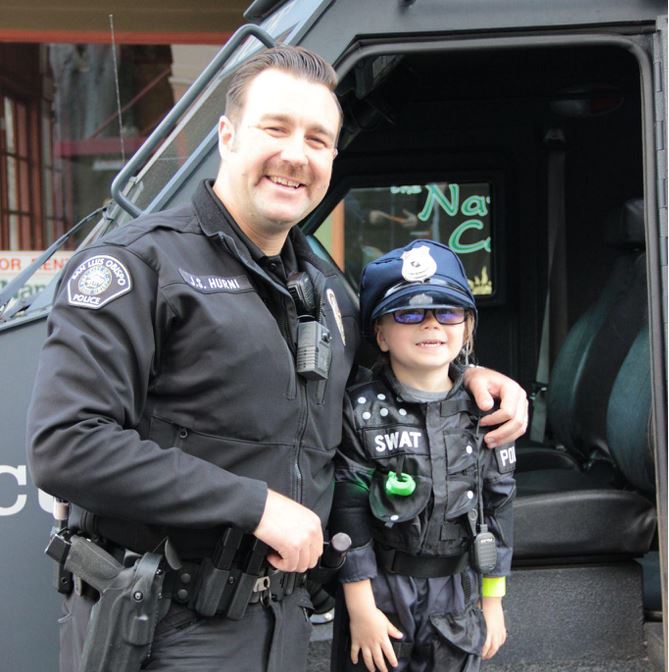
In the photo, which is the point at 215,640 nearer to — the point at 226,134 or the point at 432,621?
the point at 432,621

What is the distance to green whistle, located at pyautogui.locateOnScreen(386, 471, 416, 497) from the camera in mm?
1746

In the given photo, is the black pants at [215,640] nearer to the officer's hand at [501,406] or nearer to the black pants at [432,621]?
the black pants at [432,621]

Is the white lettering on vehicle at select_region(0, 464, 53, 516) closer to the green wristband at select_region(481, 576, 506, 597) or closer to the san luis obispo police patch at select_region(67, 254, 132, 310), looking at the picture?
the san luis obispo police patch at select_region(67, 254, 132, 310)

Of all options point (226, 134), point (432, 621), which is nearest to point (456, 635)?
point (432, 621)

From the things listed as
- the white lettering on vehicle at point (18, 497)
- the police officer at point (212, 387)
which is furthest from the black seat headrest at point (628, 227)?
the white lettering on vehicle at point (18, 497)

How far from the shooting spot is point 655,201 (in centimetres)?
195

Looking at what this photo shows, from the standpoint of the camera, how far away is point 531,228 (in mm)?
3715

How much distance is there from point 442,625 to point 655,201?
96 cm

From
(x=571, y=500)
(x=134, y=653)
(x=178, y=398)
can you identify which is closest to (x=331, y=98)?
(x=178, y=398)

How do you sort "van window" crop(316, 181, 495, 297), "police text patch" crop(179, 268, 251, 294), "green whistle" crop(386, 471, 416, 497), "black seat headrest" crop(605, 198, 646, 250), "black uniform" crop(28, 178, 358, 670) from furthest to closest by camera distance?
"van window" crop(316, 181, 495, 297) → "black seat headrest" crop(605, 198, 646, 250) → "green whistle" crop(386, 471, 416, 497) → "police text patch" crop(179, 268, 251, 294) → "black uniform" crop(28, 178, 358, 670)

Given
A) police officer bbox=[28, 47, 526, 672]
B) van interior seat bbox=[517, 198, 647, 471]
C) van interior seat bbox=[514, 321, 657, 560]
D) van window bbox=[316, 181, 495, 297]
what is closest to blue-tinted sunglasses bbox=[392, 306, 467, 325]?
police officer bbox=[28, 47, 526, 672]

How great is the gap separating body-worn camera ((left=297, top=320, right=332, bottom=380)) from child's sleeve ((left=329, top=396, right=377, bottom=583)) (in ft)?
0.97

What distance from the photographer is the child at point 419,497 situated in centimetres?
178

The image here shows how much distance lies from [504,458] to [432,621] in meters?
0.34
